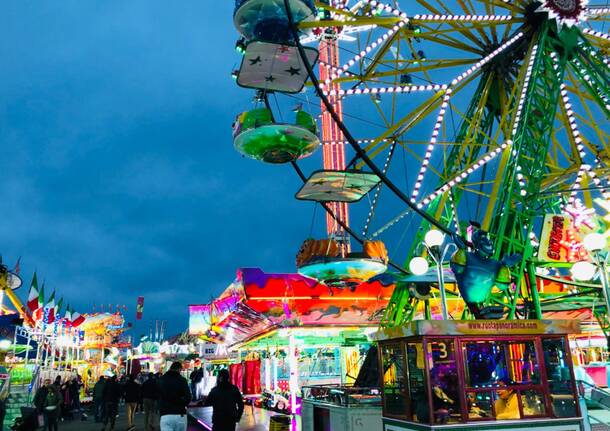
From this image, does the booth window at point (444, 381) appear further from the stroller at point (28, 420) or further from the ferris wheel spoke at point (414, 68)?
the stroller at point (28, 420)

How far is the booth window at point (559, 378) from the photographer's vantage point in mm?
7035

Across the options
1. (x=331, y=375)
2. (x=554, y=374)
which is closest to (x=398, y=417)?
(x=554, y=374)

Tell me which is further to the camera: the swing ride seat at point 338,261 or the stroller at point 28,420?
the stroller at point 28,420

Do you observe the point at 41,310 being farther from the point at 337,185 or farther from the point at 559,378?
the point at 559,378

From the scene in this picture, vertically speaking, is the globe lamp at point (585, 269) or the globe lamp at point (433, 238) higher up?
the globe lamp at point (433, 238)

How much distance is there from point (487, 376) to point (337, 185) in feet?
14.8

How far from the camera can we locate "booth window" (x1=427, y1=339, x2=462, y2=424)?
6793mm

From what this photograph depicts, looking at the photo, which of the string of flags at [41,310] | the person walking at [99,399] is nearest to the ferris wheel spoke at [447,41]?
the person walking at [99,399]

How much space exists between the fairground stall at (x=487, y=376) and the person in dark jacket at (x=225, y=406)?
2187 mm

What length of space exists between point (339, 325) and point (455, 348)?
11.8m

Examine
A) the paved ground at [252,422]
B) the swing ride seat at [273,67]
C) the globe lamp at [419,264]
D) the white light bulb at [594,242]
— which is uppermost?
the swing ride seat at [273,67]

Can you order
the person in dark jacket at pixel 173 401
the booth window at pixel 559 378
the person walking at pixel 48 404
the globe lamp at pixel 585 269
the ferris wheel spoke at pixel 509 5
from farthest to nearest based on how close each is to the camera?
the person walking at pixel 48 404 → the ferris wheel spoke at pixel 509 5 → the globe lamp at pixel 585 269 → the person in dark jacket at pixel 173 401 → the booth window at pixel 559 378

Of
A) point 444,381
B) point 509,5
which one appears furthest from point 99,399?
point 509,5

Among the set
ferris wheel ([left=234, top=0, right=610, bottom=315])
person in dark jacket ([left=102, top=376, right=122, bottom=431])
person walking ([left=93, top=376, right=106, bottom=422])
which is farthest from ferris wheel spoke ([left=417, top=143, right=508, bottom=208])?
person walking ([left=93, top=376, right=106, bottom=422])
